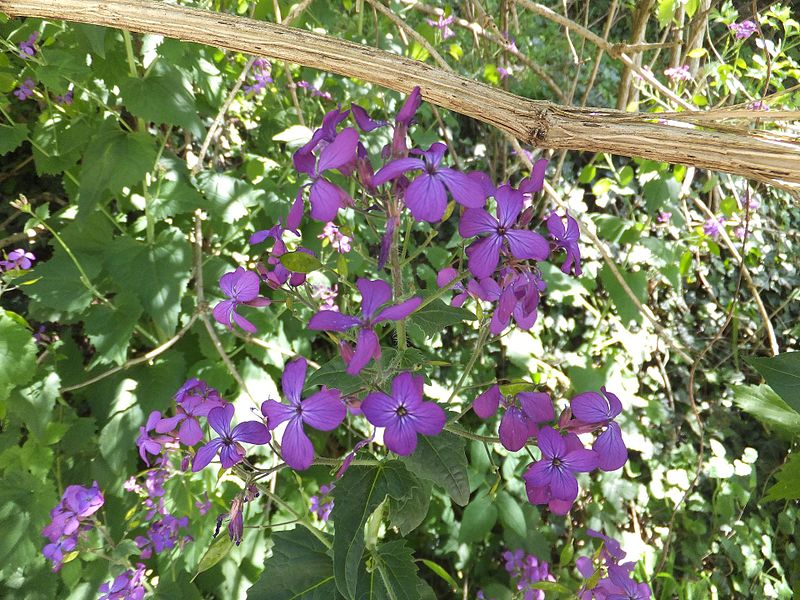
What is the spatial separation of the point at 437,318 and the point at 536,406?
0.59 feet

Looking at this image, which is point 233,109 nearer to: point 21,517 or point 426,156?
point 21,517

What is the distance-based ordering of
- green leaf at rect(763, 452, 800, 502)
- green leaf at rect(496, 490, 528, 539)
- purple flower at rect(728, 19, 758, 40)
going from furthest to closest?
purple flower at rect(728, 19, 758, 40) → green leaf at rect(496, 490, 528, 539) → green leaf at rect(763, 452, 800, 502)

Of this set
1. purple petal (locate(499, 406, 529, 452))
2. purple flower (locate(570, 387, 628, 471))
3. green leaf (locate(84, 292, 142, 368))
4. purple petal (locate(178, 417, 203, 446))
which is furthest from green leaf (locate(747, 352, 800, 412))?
green leaf (locate(84, 292, 142, 368))

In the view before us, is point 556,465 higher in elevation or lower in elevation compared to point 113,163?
higher

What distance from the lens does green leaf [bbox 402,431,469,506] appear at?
731mm

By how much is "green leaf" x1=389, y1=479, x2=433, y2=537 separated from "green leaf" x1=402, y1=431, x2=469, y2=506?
75mm

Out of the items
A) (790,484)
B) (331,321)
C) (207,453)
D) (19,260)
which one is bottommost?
(19,260)

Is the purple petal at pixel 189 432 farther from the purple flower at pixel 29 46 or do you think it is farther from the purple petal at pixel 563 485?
the purple flower at pixel 29 46

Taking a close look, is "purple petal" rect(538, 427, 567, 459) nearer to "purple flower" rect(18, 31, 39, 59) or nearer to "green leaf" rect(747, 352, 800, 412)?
"green leaf" rect(747, 352, 800, 412)

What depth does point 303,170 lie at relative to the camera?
0.72 metres

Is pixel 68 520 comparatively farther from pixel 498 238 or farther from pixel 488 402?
pixel 498 238

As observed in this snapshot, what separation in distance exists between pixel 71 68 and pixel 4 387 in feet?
2.46

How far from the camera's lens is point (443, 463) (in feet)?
2.46

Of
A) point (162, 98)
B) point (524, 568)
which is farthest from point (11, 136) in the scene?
point (524, 568)
